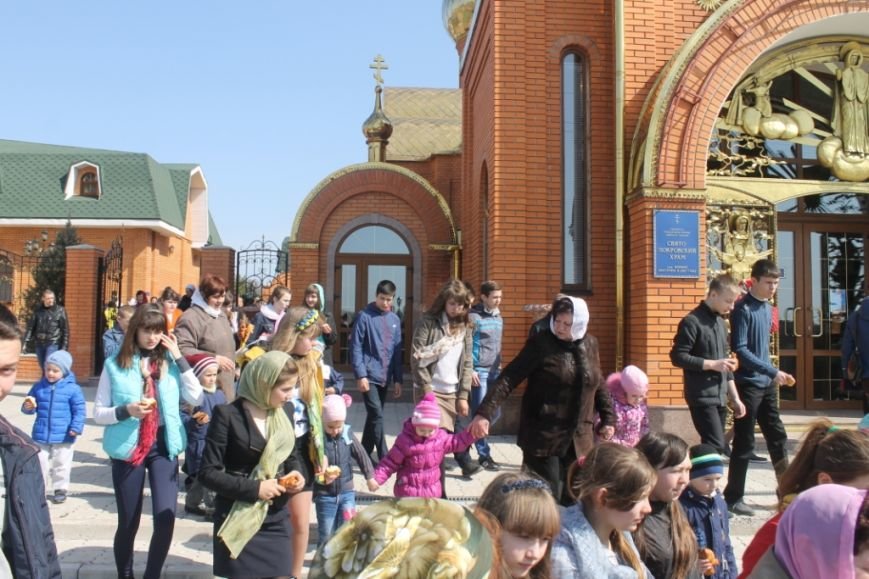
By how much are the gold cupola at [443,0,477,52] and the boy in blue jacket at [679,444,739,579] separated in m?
14.0

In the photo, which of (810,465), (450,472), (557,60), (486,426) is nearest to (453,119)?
(557,60)

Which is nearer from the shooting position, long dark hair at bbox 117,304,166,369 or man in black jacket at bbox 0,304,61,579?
man in black jacket at bbox 0,304,61,579

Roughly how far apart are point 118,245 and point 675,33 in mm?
11235

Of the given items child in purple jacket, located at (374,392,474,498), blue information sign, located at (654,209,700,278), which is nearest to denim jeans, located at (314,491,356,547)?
child in purple jacket, located at (374,392,474,498)

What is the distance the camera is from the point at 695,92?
7.57 metres

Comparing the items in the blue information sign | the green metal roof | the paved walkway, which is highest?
the green metal roof

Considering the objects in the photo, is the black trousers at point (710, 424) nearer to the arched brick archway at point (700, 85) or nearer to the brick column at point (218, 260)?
the arched brick archway at point (700, 85)

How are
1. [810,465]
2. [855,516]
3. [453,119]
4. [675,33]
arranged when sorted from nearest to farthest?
[855,516]
[810,465]
[675,33]
[453,119]

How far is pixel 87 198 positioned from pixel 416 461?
23.6m

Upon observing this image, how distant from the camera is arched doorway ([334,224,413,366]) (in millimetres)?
14133

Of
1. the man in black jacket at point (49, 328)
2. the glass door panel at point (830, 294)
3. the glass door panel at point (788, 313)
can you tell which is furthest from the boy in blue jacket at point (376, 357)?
the man in black jacket at point (49, 328)

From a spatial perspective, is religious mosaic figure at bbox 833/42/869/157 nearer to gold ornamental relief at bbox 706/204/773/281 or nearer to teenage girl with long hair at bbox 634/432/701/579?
gold ornamental relief at bbox 706/204/773/281

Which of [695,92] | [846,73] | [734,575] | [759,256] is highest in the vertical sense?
[846,73]

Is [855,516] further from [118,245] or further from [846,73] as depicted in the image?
[118,245]
